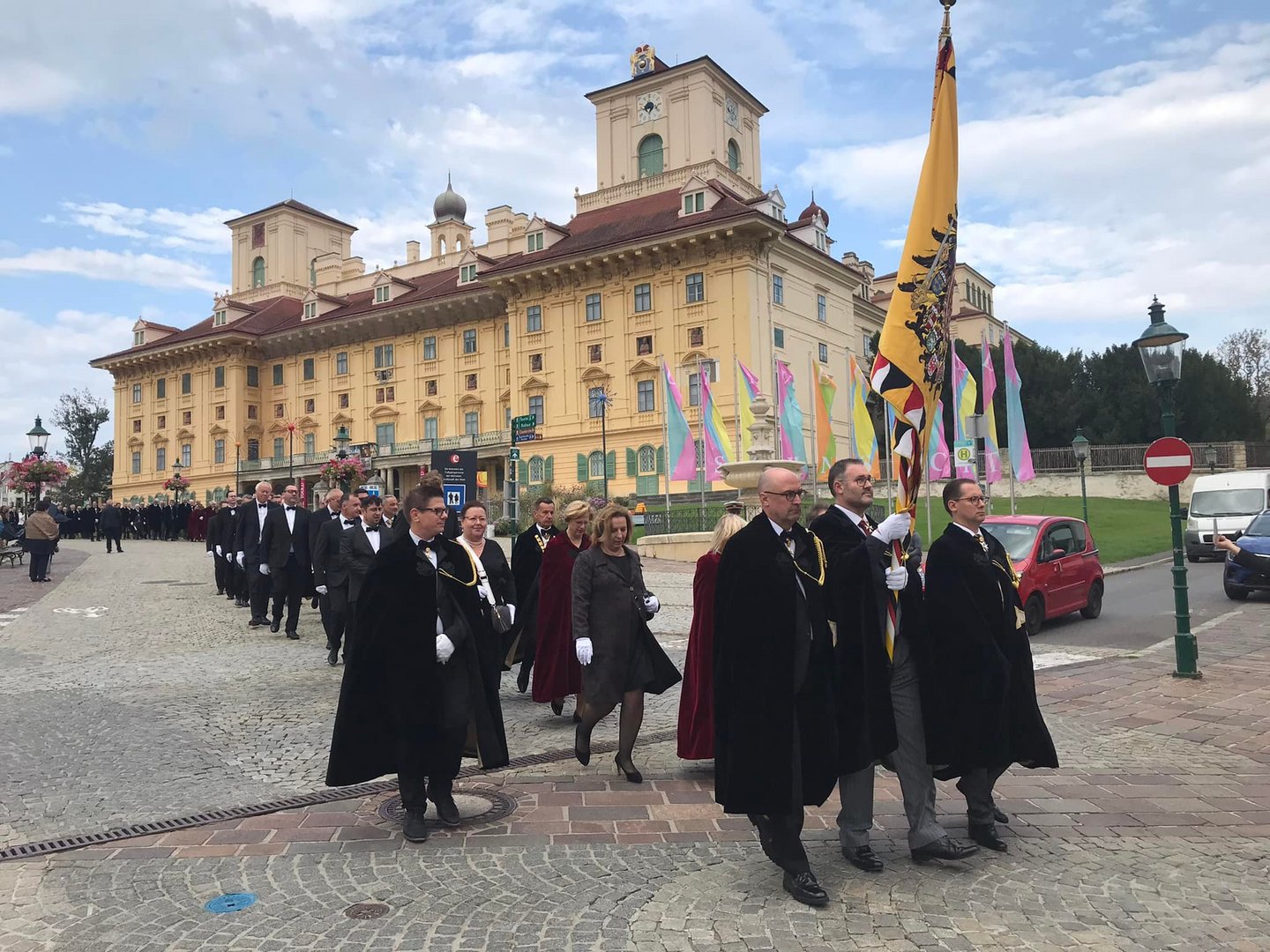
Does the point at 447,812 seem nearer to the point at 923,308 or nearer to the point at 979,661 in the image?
the point at 979,661

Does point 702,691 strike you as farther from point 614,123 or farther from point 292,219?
point 292,219

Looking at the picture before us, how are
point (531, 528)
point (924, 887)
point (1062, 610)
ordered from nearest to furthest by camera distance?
point (924, 887) → point (531, 528) → point (1062, 610)

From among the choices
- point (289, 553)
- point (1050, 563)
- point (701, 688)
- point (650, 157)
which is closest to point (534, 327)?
point (650, 157)

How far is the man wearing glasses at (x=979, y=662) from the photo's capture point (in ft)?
16.1

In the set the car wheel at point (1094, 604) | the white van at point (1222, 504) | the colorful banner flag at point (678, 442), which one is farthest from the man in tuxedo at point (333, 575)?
the white van at point (1222, 504)

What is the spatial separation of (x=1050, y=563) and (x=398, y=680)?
1157 centimetres

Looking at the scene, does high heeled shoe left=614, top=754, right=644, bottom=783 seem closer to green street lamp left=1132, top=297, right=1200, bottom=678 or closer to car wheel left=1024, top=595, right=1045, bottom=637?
green street lamp left=1132, top=297, right=1200, bottom=678

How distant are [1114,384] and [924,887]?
203 feet

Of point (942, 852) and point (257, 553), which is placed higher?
point (257, 553)

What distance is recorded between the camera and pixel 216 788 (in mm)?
6371

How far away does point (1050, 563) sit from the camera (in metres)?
14.2

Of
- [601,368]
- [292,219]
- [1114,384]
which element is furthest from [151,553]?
[1114,384]

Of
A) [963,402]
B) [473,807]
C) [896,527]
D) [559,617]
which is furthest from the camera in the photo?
[963,402]

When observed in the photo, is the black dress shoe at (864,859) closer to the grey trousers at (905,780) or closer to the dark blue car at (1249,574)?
the grey trousers at (905,780)
